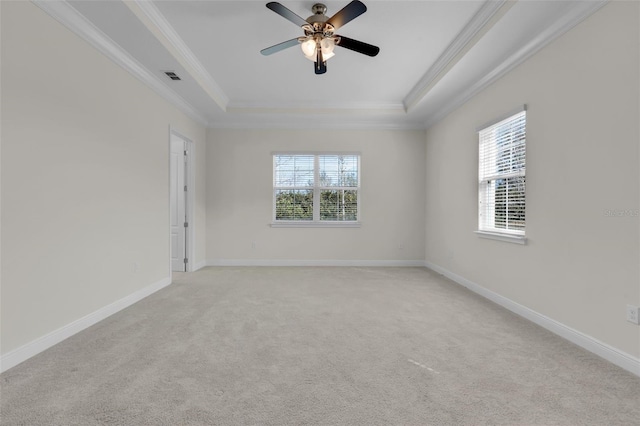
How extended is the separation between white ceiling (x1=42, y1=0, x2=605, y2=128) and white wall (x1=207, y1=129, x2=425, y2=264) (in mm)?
627

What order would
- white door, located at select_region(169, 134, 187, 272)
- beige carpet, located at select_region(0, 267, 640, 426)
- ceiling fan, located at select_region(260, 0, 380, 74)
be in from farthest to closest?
white door, located at select_region(169, 134, 187, 272)
ceiling fan, located at select_region(260, 0, 380, 74)
beige carpet, located at select_region(0, 267, 640, 426)

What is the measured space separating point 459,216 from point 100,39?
476 centimetres

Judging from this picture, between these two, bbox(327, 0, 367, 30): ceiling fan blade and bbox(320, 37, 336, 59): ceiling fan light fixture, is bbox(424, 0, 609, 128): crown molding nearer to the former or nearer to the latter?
bbox(327, 0, 367, 30): ceiling fan blade

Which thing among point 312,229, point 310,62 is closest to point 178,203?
point 312,229

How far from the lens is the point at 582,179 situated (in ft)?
7.94

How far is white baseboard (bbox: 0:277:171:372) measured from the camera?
205 centimetres

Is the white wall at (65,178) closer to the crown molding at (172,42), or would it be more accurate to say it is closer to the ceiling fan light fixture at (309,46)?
the crown molding at (172,42)

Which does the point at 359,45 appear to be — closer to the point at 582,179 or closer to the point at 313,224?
the point at 582,179

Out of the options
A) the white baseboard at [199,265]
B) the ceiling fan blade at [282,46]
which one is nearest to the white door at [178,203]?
the white baseboard at [199,265]

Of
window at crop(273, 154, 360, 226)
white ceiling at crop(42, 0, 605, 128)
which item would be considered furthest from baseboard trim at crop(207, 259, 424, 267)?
white ceiling at crop(42, 0, 605, 128)

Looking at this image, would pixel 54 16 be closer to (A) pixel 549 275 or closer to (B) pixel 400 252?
(A) pixel 549 275

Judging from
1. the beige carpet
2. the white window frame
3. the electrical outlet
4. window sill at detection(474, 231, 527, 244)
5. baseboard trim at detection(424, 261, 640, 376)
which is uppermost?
the white window frame

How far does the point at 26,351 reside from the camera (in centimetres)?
216

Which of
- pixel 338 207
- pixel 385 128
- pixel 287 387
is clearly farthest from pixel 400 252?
pixel 287 387
